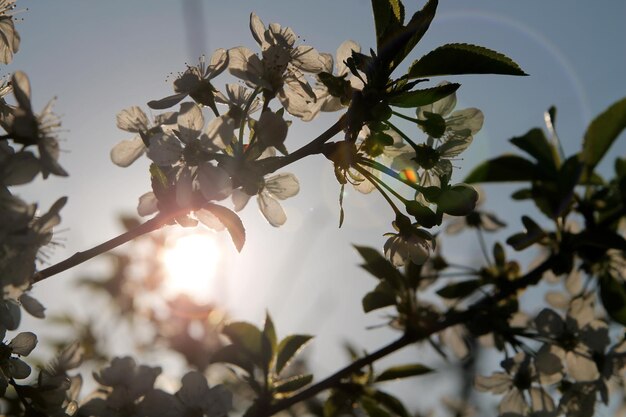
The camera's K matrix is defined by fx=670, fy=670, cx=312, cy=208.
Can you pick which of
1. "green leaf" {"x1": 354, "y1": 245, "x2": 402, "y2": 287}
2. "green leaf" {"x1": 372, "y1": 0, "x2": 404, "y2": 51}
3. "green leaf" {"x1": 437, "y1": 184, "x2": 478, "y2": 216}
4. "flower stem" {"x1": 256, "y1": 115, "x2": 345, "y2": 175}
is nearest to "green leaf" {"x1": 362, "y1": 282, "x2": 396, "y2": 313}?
"green leaf" {"x1": 354, "y1": 245, "x2": 402, "y2": 287}

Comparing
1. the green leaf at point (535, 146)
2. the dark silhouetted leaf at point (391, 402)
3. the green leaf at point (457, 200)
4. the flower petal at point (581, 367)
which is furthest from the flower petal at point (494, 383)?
the green leaf at point (457, 200)

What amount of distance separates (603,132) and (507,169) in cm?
35

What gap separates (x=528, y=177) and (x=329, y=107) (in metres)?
1.01

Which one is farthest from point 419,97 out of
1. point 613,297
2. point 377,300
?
point 613,297

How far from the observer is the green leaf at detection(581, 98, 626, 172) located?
236 cm

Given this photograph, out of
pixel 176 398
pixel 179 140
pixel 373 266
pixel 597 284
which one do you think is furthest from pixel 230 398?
pixel 597 284

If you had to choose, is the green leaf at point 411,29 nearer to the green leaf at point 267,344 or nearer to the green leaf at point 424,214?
the green leaf at point 424,214

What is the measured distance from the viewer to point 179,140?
1570 mm

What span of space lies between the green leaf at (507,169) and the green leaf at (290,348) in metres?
0.90

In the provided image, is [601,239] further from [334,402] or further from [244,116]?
[244,116]

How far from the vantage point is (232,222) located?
1.59 m

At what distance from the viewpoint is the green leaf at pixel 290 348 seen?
7.24 feet

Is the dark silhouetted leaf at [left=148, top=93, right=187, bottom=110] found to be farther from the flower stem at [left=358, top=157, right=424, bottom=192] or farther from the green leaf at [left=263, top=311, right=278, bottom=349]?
the green leaf at [left=263, top=311, right=278, bottom=349]

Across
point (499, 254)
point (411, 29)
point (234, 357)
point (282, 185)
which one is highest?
point (411, 29)
